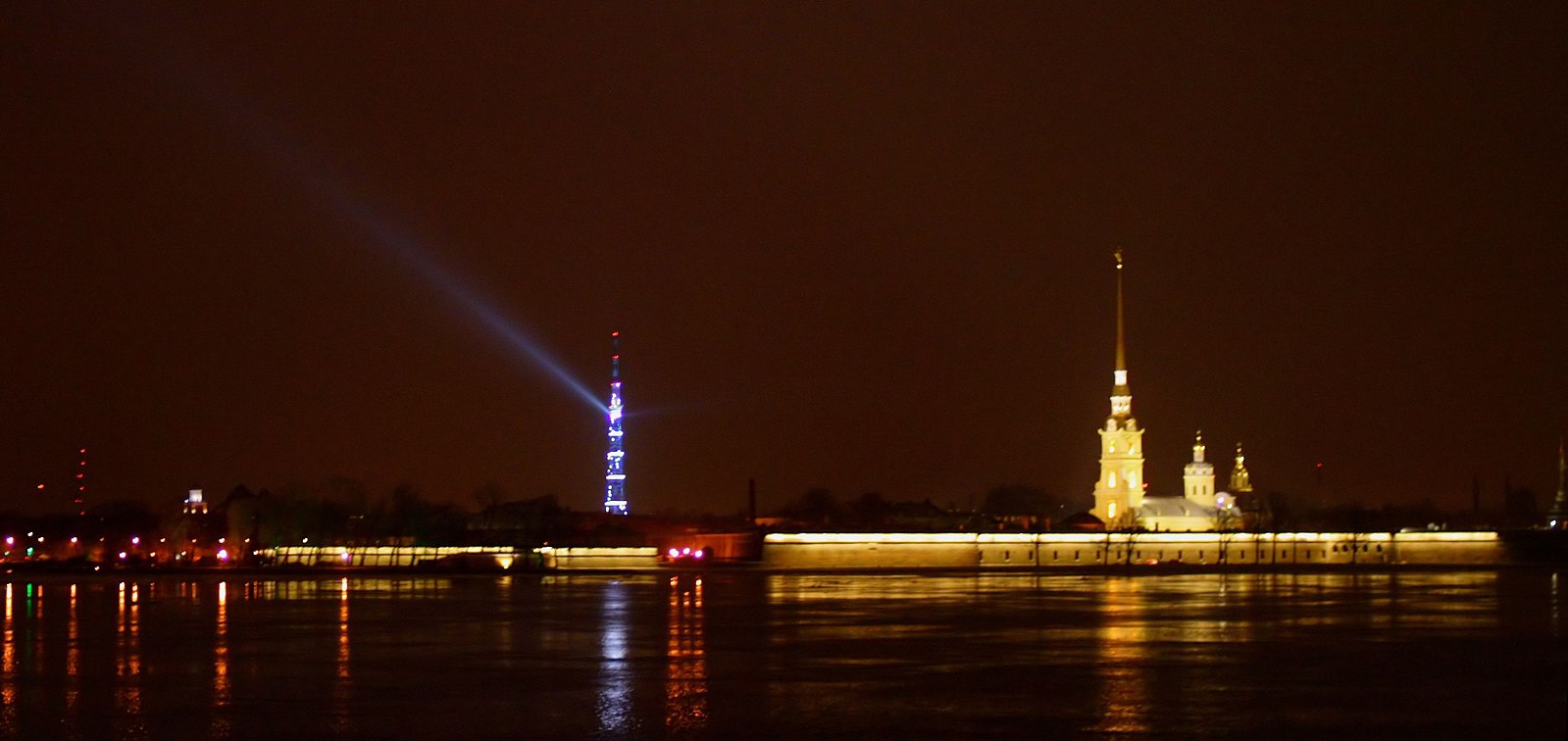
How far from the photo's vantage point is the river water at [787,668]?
71.5 feet

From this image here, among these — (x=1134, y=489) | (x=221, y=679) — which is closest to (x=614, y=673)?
(x=221, y=679)

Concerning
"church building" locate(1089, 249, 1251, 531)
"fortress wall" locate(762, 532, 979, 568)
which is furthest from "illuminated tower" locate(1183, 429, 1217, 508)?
"fortress wall" locate(762, 532, 979, 568)

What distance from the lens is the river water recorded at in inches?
858

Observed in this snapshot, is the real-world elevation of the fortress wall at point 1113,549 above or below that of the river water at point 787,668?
below

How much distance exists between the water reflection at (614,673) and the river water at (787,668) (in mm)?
104

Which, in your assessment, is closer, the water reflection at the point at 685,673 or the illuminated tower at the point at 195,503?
the water reflection at the point at 685,673

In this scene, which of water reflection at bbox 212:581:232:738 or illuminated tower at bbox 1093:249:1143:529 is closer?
water reflection at bbox 212:581:232:738

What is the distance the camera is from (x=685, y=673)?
27969 mm

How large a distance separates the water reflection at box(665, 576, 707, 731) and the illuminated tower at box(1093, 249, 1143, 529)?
110906 millimetres

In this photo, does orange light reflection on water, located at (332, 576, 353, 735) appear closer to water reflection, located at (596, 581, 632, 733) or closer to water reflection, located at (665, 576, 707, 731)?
water reflection, located at (596, 581, 632, 733)

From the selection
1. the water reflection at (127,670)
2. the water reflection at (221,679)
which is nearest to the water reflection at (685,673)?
the water reflection at (221,679)

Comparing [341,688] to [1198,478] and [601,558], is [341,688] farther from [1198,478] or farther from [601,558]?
[1198,478]

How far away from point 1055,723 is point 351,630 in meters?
22.0

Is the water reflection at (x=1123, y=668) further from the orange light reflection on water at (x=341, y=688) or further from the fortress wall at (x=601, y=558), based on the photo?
the fortress wall at (x=601, y=558)
